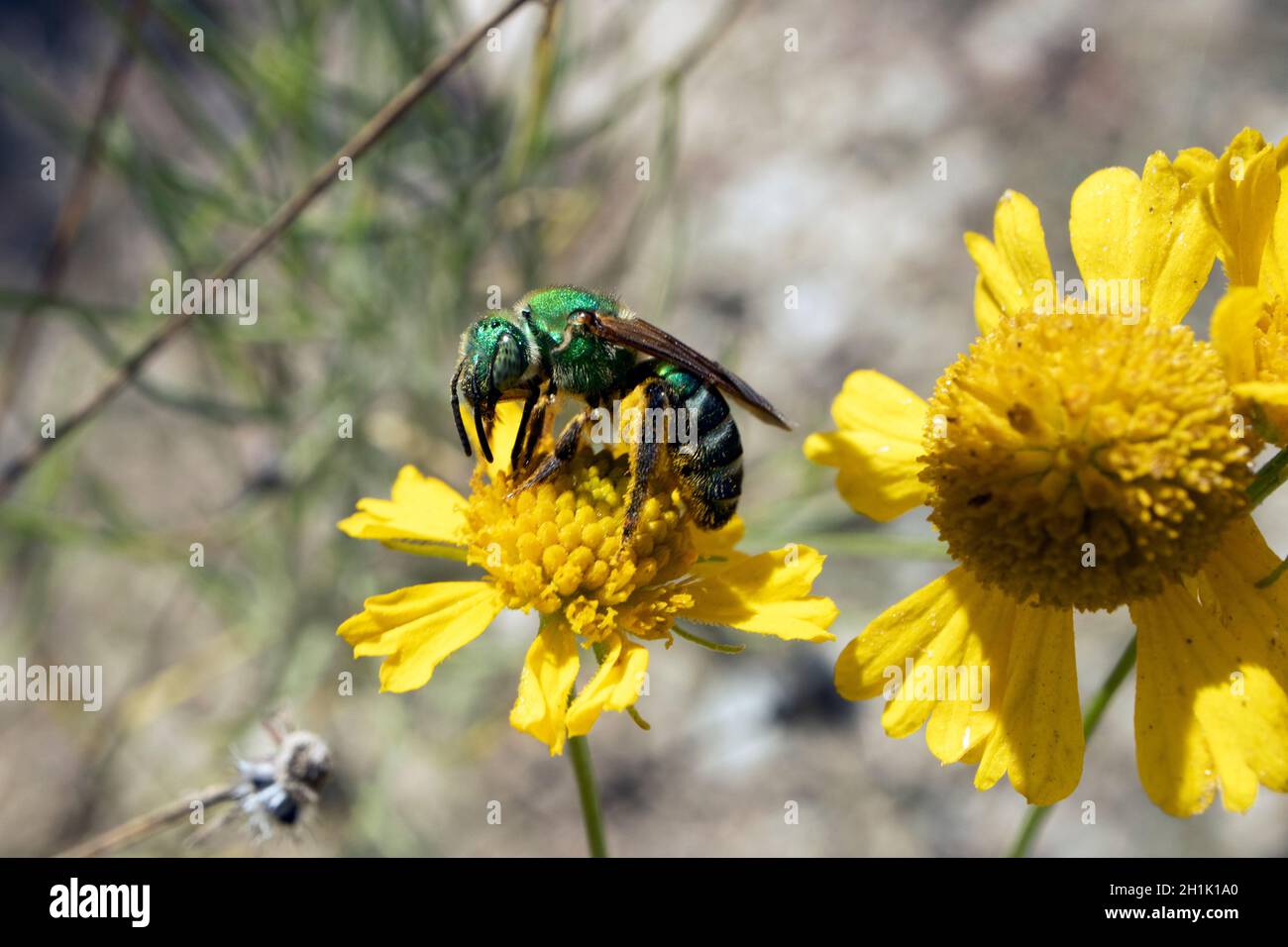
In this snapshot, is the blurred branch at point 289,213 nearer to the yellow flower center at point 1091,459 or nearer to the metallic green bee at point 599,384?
the metallic green bee at point 599,384

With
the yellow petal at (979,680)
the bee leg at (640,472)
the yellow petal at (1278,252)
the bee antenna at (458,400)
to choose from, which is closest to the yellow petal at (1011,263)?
the yellow petal at (1278,252)

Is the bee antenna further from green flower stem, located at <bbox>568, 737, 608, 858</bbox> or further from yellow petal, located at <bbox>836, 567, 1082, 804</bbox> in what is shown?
yellow petal, located at <bbox>836, 567, 1082, 804</bbox>

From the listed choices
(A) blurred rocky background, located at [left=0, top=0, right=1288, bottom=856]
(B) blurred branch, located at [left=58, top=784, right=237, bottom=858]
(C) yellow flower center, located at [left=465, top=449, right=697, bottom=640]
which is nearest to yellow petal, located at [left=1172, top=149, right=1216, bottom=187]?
(C) yellow flower center, located at [left=465, top=449, right=697, bottom=640]

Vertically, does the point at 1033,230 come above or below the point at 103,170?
below

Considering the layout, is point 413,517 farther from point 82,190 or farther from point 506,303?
point 506,303

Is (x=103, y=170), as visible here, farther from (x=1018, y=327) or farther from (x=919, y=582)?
(x=1018, y=327)

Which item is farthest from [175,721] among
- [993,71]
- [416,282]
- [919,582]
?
[993,71]
